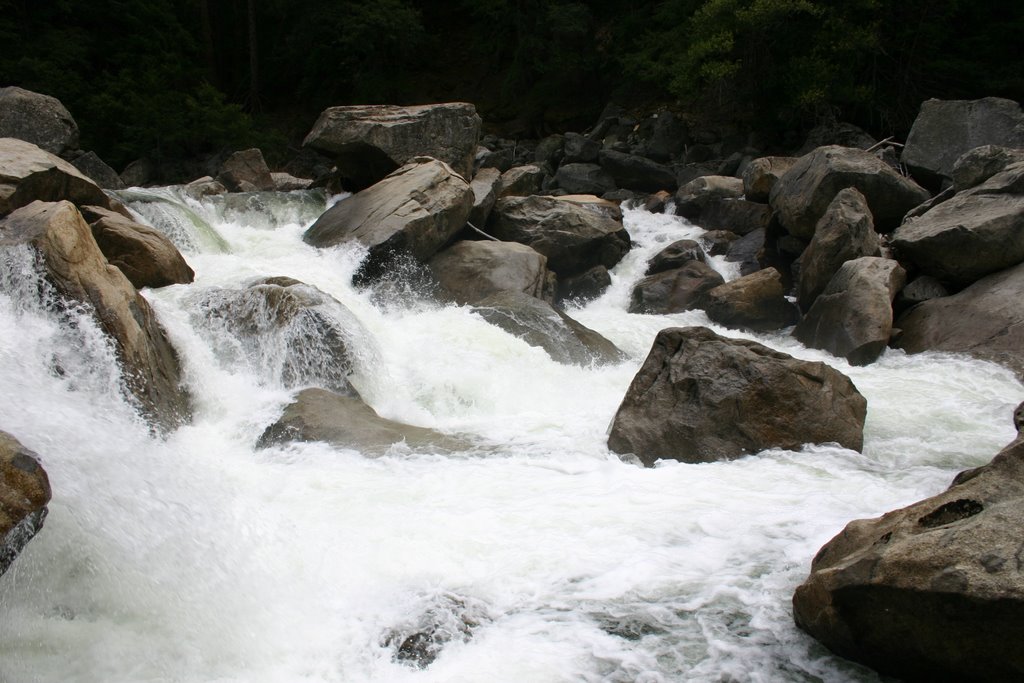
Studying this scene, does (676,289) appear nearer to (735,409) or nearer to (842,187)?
(842,187)

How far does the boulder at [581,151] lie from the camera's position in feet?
64.5

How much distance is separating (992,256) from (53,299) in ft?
32.8

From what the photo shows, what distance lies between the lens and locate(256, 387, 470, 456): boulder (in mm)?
6055

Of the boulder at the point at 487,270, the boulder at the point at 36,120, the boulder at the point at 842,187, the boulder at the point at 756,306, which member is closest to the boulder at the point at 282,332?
the boulder at the point at 487,270

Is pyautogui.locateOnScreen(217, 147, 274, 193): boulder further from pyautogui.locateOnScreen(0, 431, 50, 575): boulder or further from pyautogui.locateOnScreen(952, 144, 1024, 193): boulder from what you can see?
pyautogui.locateOnScreen(0, 431, 50, 575): boulder

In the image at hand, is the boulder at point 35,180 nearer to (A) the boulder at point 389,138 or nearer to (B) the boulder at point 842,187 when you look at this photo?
(A) the boulder at point 389,138

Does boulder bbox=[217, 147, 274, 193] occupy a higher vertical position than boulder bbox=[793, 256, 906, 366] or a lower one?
higher

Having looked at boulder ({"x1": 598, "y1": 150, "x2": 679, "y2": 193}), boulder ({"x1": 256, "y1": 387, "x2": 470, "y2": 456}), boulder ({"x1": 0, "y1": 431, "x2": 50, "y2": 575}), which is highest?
boulder ({"x1": 0, "y1": 431, "x2": 50, "y2": 575})

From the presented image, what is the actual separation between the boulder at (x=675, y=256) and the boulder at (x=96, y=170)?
34.8 feet

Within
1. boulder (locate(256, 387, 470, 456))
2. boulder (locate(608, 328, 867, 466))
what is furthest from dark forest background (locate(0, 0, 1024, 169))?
boulder (locate(256, 387, 470, 456))

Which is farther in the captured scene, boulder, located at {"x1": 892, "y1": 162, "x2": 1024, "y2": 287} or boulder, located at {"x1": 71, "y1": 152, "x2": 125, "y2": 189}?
boulder, located at {"x1": 71, "y1": 152, "x2": 125, "y2": 189}

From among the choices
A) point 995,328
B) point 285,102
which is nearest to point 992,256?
point 995,328

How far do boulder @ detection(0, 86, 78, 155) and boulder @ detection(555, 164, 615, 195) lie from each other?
10.4 m

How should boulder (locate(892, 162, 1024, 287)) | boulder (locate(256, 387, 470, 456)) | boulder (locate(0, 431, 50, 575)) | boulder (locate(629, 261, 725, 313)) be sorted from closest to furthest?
1. boulder (locate(0, 431, 50, 575))
2. boulder (locate(256, 387, 470, 456))
3. boulder (locate(892, 162, 1024, 287))
4. boulder (locate(629, 261, 725, 313))
